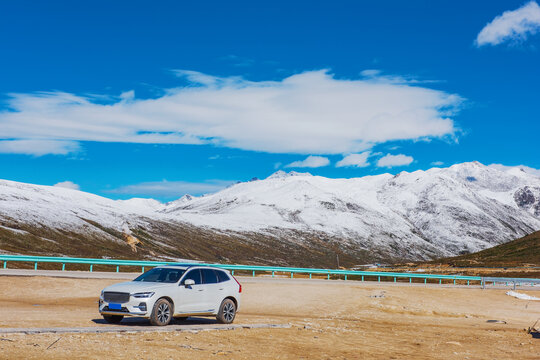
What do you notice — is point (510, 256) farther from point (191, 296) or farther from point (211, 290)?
point (191, 296)

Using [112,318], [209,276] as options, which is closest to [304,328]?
[209,276]

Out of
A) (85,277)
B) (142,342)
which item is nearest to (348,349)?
(142,342)

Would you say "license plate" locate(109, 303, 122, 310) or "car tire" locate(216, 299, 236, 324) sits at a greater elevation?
"license plate" locate(109, 303, 122, 310)

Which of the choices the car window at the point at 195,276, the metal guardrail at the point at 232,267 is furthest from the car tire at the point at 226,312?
the metal guardrail at the point at 232,267

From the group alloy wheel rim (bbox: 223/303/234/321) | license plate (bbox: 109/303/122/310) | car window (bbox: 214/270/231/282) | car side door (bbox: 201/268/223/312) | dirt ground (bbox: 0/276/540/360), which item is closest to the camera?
dirt ground (bbox: 0/276/540/360)

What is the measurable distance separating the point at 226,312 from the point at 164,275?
2.58m

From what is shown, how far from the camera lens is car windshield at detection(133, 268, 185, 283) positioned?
1870 cm

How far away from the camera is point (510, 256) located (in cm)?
15175

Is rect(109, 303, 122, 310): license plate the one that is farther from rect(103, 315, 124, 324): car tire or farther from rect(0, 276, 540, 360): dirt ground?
rect(0, 276, 540, 360): dirt ground

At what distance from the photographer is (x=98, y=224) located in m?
155

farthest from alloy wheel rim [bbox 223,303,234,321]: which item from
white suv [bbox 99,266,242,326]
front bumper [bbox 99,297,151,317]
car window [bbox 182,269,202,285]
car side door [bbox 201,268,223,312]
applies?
front bumper [bbox 99,297,151,317]

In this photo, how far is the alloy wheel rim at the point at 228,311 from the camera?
19.8m

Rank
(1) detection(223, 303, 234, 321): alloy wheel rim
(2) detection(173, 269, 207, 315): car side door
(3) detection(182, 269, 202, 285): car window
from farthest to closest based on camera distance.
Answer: (1) detection(223, 303, 234, 321): alloy wheel rim
(3) detection(182, 269, 202, 285): car window
(2) detection(173, 269, 207, 315): car side door

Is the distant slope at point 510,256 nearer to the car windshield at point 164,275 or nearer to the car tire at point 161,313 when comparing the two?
the car windshield at point 164,275
